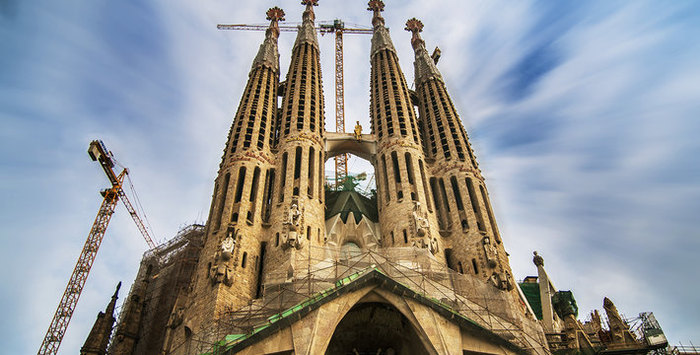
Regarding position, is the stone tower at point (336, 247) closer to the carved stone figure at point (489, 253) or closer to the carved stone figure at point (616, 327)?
the carved stone figure at point (489, 253)

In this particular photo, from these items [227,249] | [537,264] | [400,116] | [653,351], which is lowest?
[653,351]

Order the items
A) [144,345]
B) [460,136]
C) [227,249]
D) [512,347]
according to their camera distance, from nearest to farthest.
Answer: [512,347] < [227,249] < [144,345] < [460,136]

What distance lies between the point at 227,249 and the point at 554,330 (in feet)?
69.3

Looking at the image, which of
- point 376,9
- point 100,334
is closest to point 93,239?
point 100,334

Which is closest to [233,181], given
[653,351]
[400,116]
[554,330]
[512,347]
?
[400,116]

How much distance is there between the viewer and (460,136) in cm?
3909

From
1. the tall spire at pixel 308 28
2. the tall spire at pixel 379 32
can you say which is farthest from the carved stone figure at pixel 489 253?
the tall spire at pixel 308 28

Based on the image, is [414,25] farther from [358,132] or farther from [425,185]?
[425,185]

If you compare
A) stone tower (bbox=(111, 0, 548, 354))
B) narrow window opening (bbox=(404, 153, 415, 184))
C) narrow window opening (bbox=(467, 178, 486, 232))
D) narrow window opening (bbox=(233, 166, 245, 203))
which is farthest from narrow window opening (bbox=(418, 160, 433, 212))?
narrow window opening (bbox=(233, 166, 245, 203))

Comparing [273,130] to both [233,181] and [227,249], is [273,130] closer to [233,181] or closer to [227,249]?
[233,181]

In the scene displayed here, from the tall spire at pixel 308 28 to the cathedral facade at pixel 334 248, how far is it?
0.34 metres

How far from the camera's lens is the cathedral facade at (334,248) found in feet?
76.2

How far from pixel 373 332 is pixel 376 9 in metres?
41.5

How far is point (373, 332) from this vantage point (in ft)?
84.3
